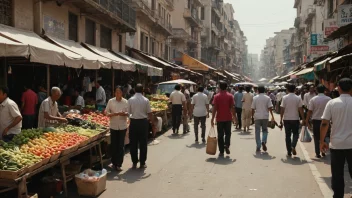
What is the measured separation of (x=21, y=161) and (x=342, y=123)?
4625 millimetres

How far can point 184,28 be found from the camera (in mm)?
48156

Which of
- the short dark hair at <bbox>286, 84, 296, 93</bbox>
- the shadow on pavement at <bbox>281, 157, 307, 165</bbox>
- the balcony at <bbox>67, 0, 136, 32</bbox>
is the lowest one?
the shadow on pavement at <bbox>281, 157, 307, 165</bbox>

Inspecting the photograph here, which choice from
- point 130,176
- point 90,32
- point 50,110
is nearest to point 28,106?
point 50,110

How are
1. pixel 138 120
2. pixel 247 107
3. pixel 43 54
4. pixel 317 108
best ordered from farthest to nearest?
pixel 247 107
pixel 317 108
pixel 43 54
pixel 138 120

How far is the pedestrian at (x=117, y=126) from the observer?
27.7 ft

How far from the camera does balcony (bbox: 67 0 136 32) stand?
1772cm

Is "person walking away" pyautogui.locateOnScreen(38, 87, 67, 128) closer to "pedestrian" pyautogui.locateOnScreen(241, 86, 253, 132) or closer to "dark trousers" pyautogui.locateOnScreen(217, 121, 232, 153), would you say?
"dark trousers" pyautogui.locateOnScreen(217, 121, 232, 153)

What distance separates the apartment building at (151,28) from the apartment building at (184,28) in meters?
2.81

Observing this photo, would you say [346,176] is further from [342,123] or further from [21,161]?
[21,161]

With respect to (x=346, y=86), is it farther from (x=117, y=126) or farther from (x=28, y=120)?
(x=28, y=120)

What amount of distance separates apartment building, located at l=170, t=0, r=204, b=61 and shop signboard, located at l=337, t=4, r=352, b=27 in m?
26.1

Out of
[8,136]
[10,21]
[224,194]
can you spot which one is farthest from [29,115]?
[224,194]

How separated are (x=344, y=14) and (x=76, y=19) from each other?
41.0 ft

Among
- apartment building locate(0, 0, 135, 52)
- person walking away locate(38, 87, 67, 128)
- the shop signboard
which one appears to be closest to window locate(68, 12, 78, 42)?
apartment building locate(0, 0, 135, 52)
